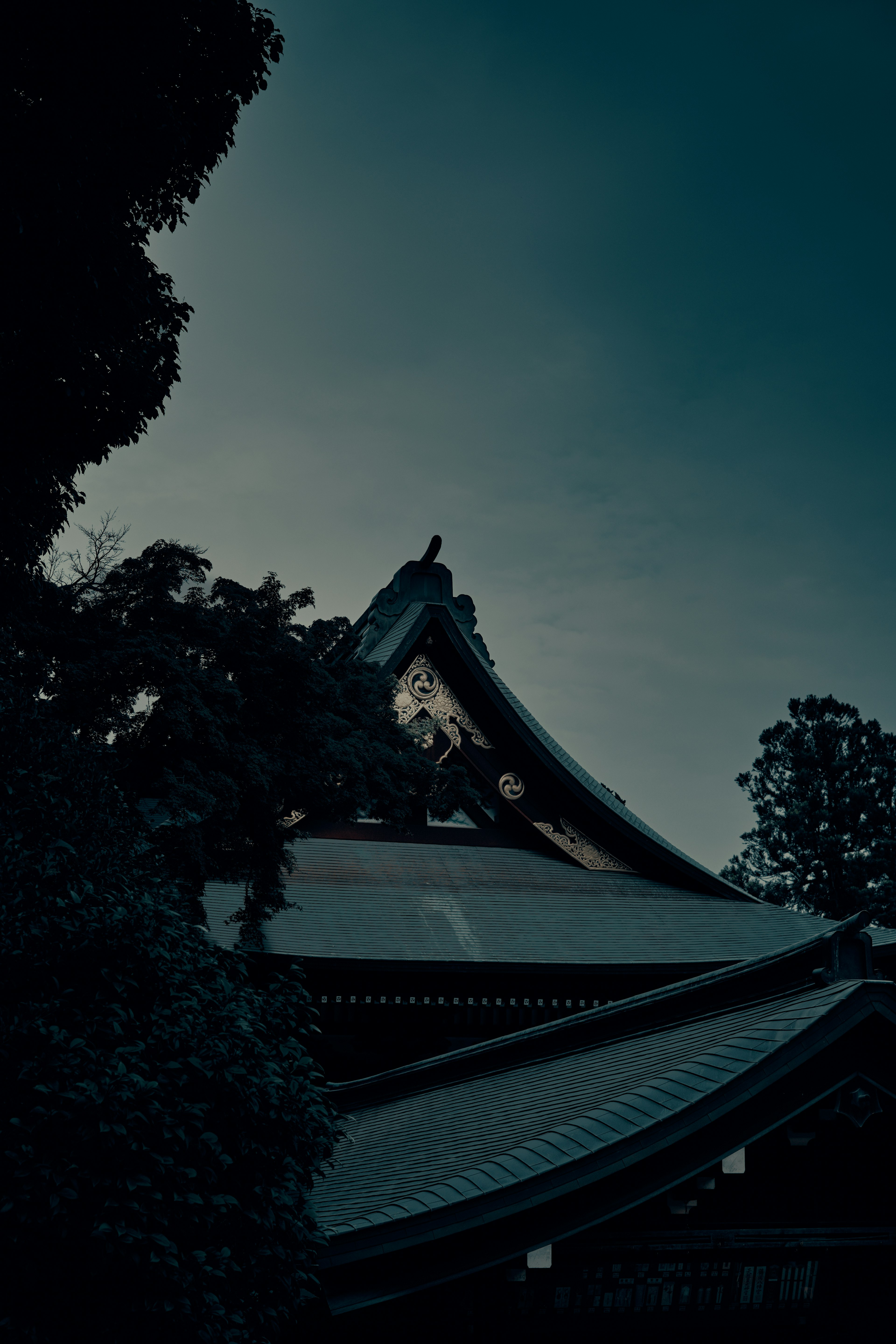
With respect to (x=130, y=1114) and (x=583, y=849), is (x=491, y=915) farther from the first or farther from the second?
(x=130, y=1114)

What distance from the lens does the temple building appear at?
3676 millimetres

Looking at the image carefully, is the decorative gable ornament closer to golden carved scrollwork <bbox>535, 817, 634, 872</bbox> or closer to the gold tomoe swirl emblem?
golden carved scrollwork <bbox>535, 817, 634, 872</bbox>

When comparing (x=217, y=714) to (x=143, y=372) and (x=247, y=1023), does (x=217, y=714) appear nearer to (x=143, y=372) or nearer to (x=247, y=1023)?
(x=143, y=372)

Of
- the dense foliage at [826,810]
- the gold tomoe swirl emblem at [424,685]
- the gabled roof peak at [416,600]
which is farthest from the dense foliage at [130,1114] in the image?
the dense foliage at [826,810]

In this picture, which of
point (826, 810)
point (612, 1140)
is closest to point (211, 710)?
point (612, 1140)

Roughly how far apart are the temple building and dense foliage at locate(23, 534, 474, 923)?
1191mm

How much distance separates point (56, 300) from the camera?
205 inches

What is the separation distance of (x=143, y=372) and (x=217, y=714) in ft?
8.34

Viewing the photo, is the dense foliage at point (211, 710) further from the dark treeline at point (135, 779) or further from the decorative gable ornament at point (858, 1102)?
the decorative gable ornament at point (858, 1102)

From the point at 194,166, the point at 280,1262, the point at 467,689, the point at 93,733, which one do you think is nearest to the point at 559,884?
the point at 467,689

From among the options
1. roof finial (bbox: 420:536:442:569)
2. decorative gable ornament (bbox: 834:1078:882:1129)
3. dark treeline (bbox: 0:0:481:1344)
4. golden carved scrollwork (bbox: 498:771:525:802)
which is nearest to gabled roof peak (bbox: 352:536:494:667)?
roof finial (bbox: 420:536:442:569)

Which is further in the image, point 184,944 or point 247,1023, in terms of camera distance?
point 184,944

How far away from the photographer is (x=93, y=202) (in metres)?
5.18

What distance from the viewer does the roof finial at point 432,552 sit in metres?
11.9
